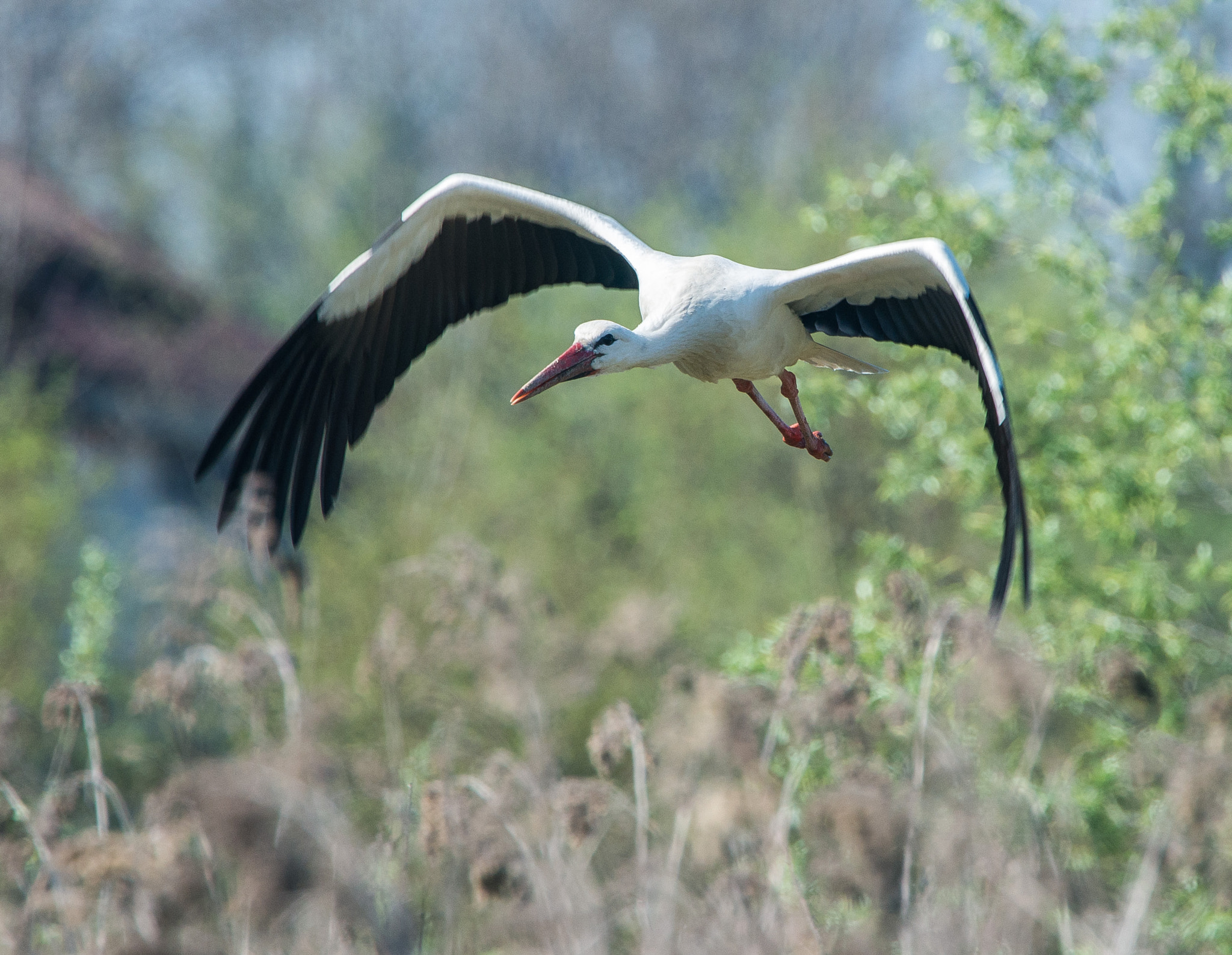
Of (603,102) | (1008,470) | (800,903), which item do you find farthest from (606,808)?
(603,102)

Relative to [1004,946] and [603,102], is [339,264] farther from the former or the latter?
[1004,946]

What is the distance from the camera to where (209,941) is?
3.25m

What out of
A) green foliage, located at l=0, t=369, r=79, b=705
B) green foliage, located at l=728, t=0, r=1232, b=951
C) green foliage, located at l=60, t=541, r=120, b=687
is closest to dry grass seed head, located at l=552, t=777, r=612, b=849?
green foliage, located at l=60, t=541, r=120, b=687

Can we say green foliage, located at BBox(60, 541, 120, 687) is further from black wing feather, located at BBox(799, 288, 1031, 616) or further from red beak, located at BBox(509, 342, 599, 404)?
black wing feather, located at BBox(799, 288, 1031, 616)

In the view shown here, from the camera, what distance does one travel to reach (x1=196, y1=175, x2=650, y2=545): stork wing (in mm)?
5566

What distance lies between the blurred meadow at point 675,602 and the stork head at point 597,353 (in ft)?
2.61

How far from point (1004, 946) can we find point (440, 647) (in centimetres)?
251

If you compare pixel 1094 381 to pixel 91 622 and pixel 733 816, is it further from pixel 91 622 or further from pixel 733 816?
pixel 91 622

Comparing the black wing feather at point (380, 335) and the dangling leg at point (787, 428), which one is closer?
the dangling leg at point (787, 428)

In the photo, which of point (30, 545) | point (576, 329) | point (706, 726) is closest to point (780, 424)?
point (576, 329)

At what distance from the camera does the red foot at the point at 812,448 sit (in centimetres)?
489

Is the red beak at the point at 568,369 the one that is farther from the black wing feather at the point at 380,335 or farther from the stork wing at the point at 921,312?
the black wing feather at the point at 380,335

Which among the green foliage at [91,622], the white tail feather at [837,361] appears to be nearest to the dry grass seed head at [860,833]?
the white tail feather at [837,361]

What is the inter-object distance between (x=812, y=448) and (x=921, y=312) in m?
0.70
